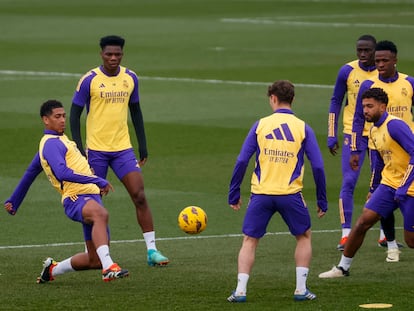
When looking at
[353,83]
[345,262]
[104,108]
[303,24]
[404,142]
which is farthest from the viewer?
[303,24]

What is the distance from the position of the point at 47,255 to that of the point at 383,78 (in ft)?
15.2

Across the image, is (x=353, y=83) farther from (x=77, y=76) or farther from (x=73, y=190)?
(x=77, y=76)

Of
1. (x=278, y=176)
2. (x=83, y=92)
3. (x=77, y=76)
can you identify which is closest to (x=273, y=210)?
(x=278, y=176)

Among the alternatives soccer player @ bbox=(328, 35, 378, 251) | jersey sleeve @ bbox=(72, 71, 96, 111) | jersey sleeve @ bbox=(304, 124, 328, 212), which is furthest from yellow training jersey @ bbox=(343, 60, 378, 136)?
jersey sleeve @ bbox=(304, 124, 328, 212)

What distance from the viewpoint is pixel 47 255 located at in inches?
640

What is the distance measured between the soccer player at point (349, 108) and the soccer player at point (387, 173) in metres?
2.43

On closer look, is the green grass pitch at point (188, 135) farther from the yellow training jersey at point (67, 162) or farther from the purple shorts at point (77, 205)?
the yellow training jersey at point (67, 162)

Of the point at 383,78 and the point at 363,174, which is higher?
the point at 383,78

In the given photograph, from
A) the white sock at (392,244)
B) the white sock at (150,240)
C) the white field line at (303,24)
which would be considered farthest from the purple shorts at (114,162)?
the white field line at (303,24)

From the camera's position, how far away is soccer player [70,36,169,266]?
1557 cm

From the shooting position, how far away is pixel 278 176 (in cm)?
1278

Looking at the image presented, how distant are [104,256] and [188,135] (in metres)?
13.4

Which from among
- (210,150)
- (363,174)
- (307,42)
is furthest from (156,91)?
(307,42)

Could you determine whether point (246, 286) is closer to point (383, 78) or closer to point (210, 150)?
point (383, 78)
